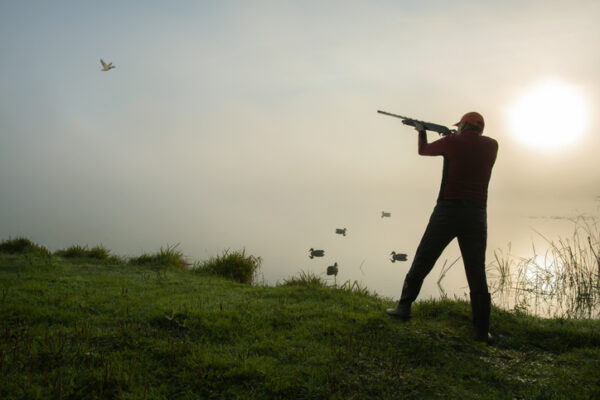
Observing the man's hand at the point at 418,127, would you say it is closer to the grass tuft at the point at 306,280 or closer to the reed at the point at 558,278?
the grass tuft at the point at 306,280

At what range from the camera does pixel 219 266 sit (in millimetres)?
10289

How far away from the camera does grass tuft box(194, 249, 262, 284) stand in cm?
1018

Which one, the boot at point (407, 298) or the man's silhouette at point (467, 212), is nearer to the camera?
the man's silhouette at point (467, 212)

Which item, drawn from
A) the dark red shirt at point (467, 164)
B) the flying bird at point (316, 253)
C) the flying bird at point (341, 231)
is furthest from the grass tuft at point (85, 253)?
the flying bird at point (341, 231)

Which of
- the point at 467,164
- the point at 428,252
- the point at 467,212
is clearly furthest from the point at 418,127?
the point at 428,252

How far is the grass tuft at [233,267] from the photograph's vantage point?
33.4ft

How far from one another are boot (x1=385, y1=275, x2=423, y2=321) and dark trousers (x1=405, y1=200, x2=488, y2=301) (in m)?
0.30

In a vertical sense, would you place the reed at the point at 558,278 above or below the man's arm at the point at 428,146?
below

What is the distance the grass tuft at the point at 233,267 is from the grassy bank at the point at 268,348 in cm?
271

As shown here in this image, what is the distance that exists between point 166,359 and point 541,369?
14.2ft

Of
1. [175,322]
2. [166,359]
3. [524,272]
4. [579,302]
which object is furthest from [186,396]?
[524,272]

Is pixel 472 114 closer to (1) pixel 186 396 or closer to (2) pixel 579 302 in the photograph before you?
(1) pixel 186 396

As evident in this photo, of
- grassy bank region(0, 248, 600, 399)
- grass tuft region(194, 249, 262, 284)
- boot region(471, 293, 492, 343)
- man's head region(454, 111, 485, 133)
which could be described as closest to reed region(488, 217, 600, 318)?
grassy bank region(0, 248, 600, 399)

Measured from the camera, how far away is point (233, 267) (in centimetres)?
1033
